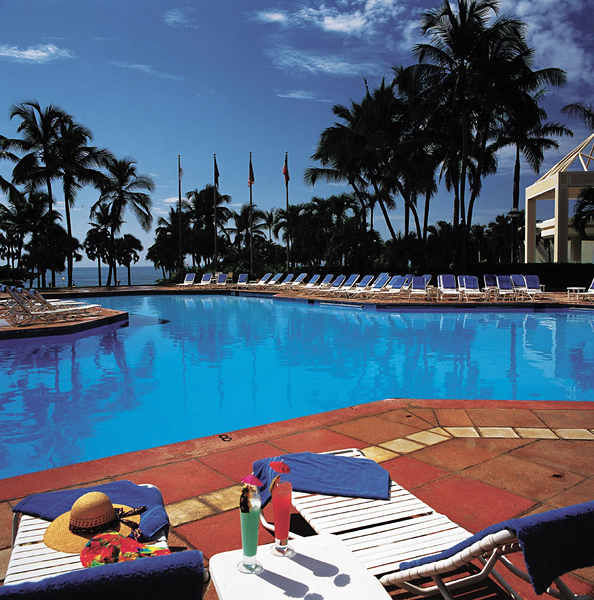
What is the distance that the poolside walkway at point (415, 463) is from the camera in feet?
8.59

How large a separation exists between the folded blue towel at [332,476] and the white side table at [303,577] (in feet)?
2.26

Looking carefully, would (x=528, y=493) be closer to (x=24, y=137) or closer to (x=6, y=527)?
(x=6, y=527)

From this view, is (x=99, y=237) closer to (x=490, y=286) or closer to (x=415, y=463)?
(x=490, y=286)

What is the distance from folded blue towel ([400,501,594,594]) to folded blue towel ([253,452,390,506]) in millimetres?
Result: 1100

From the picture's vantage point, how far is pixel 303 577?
5.00 feet

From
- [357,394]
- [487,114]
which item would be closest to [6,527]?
[357,394]

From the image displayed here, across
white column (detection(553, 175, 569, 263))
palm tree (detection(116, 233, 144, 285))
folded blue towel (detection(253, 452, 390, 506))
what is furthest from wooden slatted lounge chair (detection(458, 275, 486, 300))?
palm tree (detection(116, 233, 144, 285))

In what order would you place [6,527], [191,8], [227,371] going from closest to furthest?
[6,527] < [227,371] < [191,8]

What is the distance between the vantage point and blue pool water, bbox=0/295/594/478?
18.1 ft

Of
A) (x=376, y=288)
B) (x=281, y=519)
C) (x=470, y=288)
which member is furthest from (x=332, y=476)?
(x=470, y=288)

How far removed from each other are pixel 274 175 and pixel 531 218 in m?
14.7

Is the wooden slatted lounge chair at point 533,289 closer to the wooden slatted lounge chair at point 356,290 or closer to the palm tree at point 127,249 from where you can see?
the wooden slatted lounge chair at point 356,290

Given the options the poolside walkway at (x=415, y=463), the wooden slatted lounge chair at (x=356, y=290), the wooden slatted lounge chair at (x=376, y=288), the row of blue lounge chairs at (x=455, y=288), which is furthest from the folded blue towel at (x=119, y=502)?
the wooden slatted lounge chair at (x=356, y=290)

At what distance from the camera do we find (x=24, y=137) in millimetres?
25750
